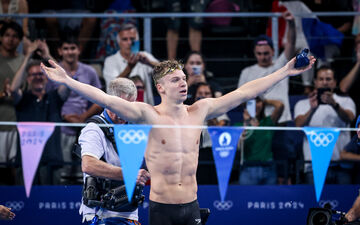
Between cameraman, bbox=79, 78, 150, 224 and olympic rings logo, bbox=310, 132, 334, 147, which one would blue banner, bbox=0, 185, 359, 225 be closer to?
olympic rings logo, bbox=310, 132, 334, 147

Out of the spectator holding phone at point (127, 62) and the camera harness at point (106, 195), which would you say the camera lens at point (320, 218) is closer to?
the camera harness at point (106, 195)

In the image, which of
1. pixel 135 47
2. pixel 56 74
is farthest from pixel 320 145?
pixel 135 47

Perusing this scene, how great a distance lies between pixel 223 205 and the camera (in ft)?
21.3

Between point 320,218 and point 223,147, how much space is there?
3.41 ft

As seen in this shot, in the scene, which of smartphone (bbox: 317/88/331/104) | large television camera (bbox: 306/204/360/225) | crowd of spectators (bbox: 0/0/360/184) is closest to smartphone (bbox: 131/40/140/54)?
crowd of spectators (bbox: 0/0/360/184)

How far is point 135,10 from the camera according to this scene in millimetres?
8078

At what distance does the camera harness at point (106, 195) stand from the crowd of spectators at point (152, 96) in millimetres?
2310

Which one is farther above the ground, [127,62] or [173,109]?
[127,62]

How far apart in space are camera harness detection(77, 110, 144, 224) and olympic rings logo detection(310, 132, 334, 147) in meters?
1.50

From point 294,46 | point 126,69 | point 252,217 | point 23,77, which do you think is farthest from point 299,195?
point 23,77

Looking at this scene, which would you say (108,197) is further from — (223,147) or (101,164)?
(223,147)

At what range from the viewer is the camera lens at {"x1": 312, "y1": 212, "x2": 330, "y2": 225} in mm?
4855

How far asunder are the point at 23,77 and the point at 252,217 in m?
3.22

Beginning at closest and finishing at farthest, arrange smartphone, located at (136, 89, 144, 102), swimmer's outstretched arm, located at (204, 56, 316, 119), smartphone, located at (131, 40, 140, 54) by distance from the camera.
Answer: swimmer's outstretched arm, located at (204, 56, 316, 119)
smartphone, located at (136, 89, 144, 102)
smartphone, located at (131, 40, 140, 54)
